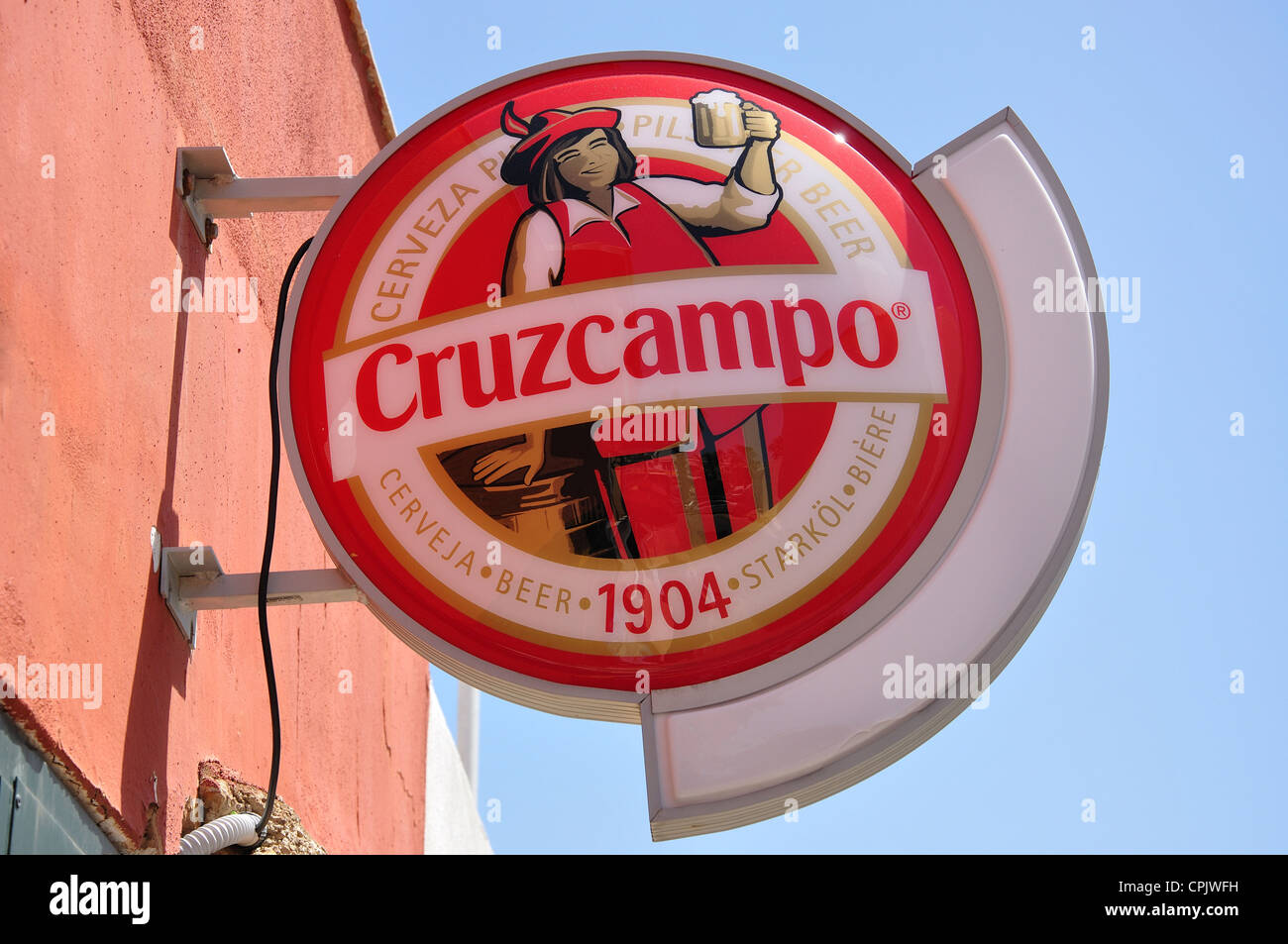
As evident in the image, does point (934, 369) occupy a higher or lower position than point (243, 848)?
higher

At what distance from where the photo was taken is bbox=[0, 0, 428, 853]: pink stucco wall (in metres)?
3.17

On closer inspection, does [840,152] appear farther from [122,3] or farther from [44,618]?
[44,618]

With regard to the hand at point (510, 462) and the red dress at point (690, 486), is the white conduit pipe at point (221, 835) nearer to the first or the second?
the hand at point (510, 462)

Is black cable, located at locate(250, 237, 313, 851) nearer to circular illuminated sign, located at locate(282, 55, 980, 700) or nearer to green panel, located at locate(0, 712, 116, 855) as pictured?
circular illuminated sign, located at locate(282, 55, 980, 700)

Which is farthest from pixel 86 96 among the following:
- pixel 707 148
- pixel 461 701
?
pixel 461 701

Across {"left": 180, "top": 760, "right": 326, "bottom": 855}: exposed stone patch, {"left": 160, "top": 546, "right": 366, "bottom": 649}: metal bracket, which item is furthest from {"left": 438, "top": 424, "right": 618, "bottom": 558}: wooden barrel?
{"left": 180, "top": 760, "right": 326, "bottom": 855}: exposed stone patch

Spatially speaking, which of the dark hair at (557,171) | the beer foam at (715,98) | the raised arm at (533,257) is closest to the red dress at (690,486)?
the raised arm at (533,257)

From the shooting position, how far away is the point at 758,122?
400cm

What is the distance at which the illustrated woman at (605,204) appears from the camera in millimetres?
3744

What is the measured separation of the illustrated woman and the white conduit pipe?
3.97ft

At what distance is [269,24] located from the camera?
17.7ft

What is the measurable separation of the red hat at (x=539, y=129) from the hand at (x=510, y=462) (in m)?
0.77
